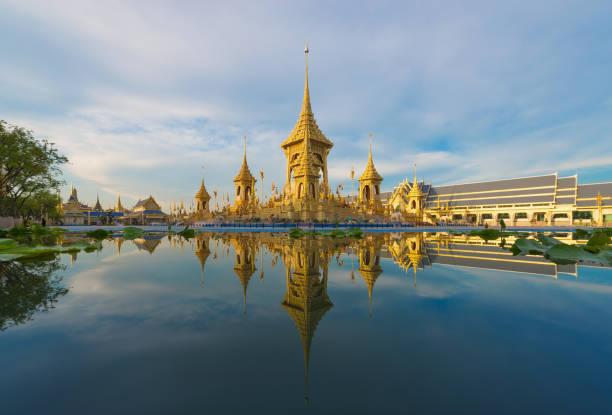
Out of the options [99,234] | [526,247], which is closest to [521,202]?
[526,247]

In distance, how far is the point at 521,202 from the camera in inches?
2210

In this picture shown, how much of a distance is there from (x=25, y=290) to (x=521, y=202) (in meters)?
74.2

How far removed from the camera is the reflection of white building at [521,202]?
4964 cm

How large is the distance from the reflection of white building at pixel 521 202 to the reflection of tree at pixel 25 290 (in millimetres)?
47402

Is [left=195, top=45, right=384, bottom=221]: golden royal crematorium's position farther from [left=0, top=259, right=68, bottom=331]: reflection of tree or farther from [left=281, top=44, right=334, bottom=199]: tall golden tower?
[left=0, top=259, right=68, bottom=331]: reflection of tree

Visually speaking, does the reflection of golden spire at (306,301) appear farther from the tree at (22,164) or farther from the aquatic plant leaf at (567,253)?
the tree at (22,164)

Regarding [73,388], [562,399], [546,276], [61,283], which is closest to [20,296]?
[61,283]

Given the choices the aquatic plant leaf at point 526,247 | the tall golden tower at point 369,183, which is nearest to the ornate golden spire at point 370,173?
the tall golden tower at point 369,183

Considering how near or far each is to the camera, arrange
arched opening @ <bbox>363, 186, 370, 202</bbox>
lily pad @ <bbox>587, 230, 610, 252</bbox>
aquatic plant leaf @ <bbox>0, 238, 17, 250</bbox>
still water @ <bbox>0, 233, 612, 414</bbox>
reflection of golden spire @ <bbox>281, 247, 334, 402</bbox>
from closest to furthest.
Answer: still water @ <bbox>0, 233, 612, 414</bbox>
reflection of golden spire @ <bbox>281, 247, 334, 402</bbox>
aquatic plant leaf @ <bbox>0, 238, 17, 250</bbox>
lily pad @ <bbox>587, 230, 610, 252</bbox>
arched opening @ <bbox>363, 186, 370, 202</bbox>

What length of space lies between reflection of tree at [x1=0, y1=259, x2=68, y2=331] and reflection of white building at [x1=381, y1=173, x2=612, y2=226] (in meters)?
47.4

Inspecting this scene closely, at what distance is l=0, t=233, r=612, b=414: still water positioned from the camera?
1286mm

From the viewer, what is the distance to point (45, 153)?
2214cm

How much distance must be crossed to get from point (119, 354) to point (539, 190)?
7537cm

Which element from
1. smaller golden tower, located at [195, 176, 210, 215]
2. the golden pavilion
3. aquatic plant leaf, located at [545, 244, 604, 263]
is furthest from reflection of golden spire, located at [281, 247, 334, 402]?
smaller golden tower, located at [195, 176, 210, 215]
